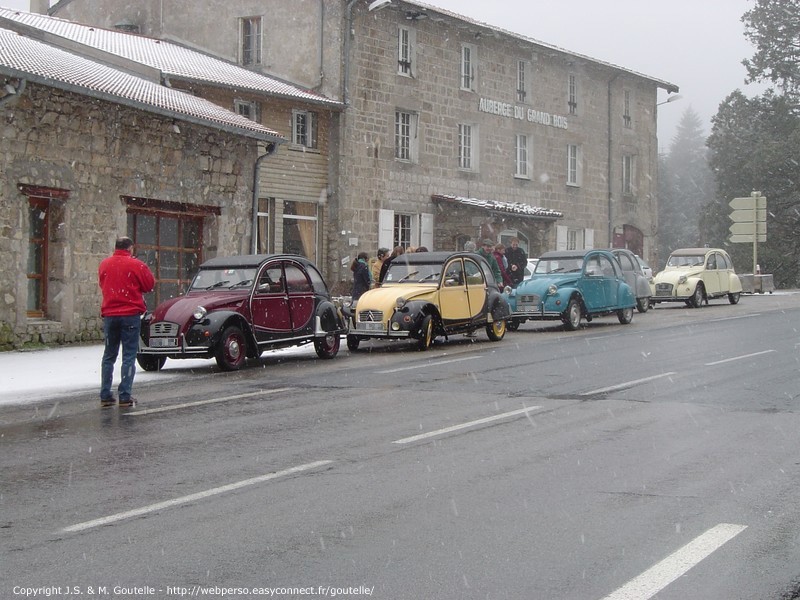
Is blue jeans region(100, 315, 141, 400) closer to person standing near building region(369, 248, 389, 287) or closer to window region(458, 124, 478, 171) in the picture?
person standing near building region(369, 248, 389, 287)

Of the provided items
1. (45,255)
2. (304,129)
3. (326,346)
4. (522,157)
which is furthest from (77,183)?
(522,157)

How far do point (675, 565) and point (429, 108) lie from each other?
2933 cm

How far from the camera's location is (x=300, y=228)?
29.9 meters

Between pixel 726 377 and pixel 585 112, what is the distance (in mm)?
29566

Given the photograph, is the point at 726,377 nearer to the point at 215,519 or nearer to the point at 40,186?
the point at 215,519

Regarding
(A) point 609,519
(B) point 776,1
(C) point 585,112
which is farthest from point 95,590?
(B) point 776,1

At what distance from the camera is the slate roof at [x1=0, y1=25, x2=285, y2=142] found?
17625 millimetres

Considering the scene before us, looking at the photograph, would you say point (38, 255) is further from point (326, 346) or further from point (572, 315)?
point (572, 315)

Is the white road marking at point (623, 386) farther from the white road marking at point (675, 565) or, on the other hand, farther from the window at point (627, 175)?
the window at point (627, 175)

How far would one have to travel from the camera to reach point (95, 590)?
15.9ft

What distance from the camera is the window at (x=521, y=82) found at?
3778 centimetres

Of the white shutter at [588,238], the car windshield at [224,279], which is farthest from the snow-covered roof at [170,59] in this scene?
the white shutter at [588,238]

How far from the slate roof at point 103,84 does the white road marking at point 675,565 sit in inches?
559

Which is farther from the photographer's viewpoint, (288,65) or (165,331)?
(288,65)
